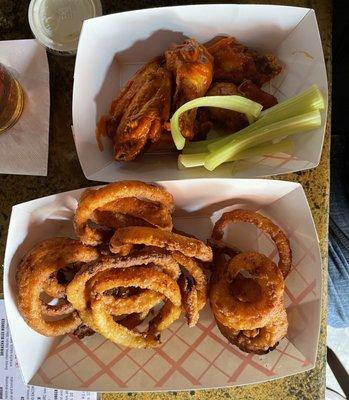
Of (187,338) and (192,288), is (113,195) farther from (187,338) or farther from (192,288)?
(187,338)

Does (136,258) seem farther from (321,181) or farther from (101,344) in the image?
(321,181)

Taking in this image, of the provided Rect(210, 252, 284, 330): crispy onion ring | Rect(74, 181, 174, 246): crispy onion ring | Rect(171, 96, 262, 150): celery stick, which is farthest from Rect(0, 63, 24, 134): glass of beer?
Rect(210, 252, 284, 330): crispy onion ring

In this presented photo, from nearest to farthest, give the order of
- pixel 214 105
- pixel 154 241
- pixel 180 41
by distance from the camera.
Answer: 1. pixel 154 241
2. pixel 214 105
3. pixel 180 41

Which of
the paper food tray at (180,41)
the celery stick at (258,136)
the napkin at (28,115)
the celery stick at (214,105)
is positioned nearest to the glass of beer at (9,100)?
the napkin at (28,115)

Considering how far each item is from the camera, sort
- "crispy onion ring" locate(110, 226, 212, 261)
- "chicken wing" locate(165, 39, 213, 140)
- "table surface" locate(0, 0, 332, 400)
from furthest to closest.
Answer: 1. "table surface" locate(0, 0, 332, 400)
2. "chicken wing" locate(165, 39, 213, 140)
3. "crispy onion ring" locate(110, 226, 212, 261)

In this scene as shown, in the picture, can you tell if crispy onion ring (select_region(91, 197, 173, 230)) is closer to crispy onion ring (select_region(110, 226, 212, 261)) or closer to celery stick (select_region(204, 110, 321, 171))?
crispy onion ring (select_region(110, 226, 212, 261))

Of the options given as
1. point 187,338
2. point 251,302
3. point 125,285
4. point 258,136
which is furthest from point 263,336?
point 258,136

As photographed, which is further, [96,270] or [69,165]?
[69,165]
